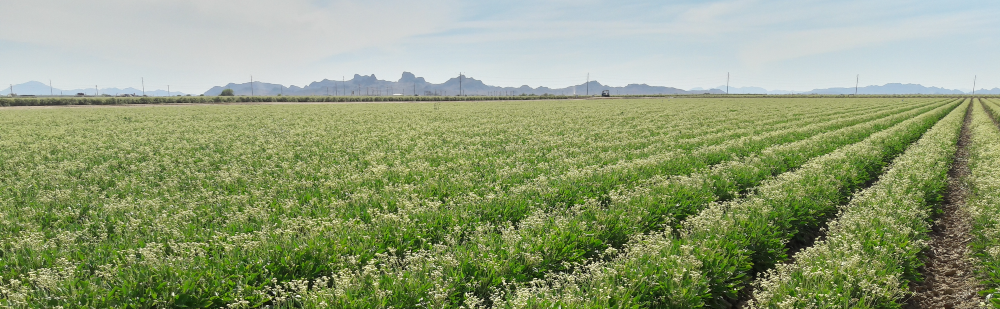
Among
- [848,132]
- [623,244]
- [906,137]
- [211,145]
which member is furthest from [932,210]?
[211,145]

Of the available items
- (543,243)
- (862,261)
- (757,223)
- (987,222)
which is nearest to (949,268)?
(987,222)

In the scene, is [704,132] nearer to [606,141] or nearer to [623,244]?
[606,141]

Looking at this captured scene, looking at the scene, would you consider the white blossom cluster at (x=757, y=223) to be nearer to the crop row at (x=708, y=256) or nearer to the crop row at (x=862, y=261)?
the crop row at (x=708, y=256)

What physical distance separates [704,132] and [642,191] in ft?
67.1

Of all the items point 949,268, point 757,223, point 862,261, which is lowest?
point 949,268

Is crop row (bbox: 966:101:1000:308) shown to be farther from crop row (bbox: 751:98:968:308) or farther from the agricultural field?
crop row (bbox: 751:98:968:308)

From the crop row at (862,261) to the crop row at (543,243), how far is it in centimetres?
235

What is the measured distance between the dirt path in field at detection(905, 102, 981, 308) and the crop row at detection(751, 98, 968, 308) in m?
0.27

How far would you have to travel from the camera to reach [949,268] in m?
7.67

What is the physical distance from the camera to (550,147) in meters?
20.8

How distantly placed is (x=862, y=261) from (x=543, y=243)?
462 centimetres

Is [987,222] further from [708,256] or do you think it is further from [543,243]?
[543,243]

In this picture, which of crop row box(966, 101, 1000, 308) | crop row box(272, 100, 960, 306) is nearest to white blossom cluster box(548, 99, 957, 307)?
crop row box(272, 100, 960, 306)

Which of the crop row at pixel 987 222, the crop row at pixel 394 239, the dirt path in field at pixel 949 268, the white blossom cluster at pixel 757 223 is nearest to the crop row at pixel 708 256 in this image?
the white blossom cluster at pixel 757 223
